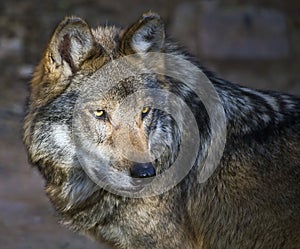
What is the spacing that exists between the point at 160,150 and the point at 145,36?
28.5 inches

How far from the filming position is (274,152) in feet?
17.3

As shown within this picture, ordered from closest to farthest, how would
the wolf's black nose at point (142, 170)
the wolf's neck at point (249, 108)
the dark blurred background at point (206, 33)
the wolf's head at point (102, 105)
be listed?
1. the wolf's black nose at point (142, 170)
2. the wolf's head at point (102, 105)
3. the wolf's neck at point (249, 108)
4. the dark blurred background at point (206, 33)

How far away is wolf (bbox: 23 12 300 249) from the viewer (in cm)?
517

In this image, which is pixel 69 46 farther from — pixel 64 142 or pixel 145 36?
pixel 64 142

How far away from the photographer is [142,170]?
16.3 feet

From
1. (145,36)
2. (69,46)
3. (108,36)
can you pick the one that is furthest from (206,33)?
(69,46)

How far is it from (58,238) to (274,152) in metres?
2.30

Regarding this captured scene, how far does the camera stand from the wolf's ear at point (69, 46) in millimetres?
5039

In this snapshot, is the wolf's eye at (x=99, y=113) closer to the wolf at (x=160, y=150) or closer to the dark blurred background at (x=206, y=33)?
the wolf at (x=160, y=150)

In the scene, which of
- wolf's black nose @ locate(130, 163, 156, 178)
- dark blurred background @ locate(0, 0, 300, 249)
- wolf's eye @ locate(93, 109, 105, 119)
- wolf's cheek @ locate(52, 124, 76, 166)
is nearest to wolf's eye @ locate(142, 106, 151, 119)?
wolf's eye @ locate(93, 109, 105, 119)

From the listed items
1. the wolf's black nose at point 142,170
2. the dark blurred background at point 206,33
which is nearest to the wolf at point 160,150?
the wolf's black nose at point 142,170

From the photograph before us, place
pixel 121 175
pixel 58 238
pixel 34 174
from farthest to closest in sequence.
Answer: pixel 34 174 < pixel 58 238 < pixel 121 175

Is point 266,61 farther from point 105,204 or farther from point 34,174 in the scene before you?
point 105,204

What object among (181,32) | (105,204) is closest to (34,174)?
(105,204)
